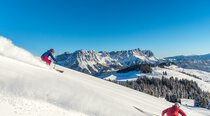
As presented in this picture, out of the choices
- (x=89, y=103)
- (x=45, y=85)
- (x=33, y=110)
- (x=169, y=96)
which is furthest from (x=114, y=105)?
(x=169, y=96)

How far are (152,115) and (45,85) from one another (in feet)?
32.9

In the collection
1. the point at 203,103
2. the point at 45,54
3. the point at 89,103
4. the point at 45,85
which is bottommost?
the point at 203,103

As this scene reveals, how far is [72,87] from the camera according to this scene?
64.5ft

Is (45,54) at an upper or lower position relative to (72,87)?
upper

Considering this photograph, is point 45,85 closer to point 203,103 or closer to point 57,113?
point 57,113

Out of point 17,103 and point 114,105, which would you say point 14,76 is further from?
point 114,105

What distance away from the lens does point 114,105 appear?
19844 millimetres

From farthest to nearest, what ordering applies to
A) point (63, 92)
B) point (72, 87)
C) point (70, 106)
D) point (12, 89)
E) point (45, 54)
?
1. point (45, 54)
2. point (72, 87)
3. point (63, 92)
4. point (70, 106)
5. point (12, 89)

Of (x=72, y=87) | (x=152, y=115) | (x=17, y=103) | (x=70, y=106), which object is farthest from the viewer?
(x=152, y=115)

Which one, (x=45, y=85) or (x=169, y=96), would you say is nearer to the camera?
(x=45, y=85)

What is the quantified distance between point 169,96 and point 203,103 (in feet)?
86.0

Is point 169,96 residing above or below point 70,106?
below

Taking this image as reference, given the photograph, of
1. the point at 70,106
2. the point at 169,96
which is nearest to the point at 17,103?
the point at 70,106

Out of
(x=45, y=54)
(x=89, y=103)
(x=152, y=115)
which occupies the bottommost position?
(x=152, y=115)
